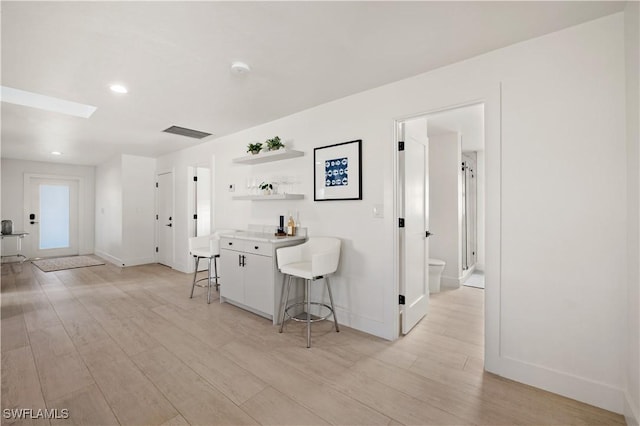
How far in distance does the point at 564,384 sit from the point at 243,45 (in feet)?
10.6

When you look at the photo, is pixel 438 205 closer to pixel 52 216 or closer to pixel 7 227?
pixel 7 227

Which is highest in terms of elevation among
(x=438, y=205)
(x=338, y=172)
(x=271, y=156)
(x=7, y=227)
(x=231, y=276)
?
(x=271, y=156)

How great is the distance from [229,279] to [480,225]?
16.2 ft

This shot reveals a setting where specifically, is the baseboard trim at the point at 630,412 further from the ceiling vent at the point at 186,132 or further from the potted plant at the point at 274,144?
the ceiling vent at the point at 186,132

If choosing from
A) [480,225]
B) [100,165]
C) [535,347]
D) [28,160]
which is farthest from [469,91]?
[28,160]

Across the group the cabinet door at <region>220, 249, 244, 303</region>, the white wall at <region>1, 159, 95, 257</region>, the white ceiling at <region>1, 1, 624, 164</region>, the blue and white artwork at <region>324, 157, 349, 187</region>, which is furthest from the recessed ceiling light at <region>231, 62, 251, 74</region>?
the white wall at <region>1, 159, 95, 257</region>

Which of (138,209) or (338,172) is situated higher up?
(338,172)

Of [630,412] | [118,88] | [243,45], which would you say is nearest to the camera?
[630,412]

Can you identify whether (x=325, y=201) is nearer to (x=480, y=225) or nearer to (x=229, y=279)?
(x=229, y=279)

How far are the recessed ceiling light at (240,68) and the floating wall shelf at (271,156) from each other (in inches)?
41.7

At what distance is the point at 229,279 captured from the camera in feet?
11.8

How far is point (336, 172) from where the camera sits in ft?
9.99

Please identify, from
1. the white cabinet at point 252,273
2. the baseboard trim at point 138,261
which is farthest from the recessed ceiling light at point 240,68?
the baseboard trim at point 138,261

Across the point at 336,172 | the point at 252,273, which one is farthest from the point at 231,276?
the point at 336,172
